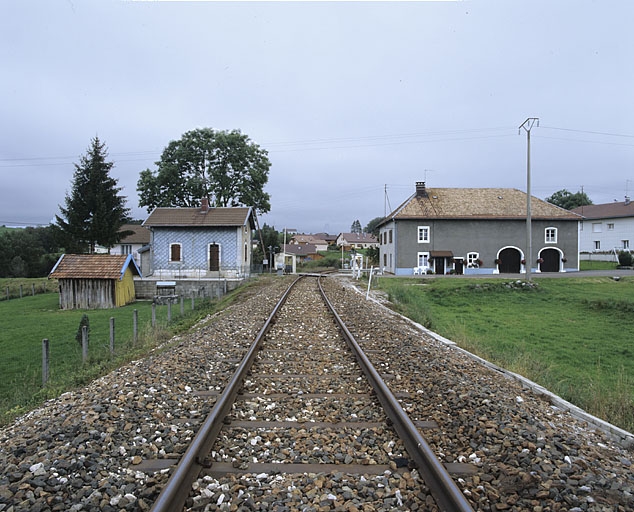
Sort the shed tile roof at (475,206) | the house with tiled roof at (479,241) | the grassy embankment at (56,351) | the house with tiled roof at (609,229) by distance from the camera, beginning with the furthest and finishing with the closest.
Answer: the house with tiled roof at (609,229) < the shed tile roof at (475,206) < the house with tiled roof at (479,241) < the grassy embankment at (56,351)

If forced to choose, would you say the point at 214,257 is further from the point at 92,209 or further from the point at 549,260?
the point at 549,260

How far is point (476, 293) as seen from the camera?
→ 25.3 metres

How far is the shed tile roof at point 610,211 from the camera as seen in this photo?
174ft

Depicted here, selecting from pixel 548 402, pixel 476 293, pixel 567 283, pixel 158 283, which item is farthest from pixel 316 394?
pixel 567 283

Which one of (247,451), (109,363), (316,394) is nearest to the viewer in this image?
(247,451)

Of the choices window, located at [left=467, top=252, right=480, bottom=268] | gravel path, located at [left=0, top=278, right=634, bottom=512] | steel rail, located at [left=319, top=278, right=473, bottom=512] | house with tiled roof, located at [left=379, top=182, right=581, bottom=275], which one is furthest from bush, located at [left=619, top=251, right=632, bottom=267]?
steel rail, located at [left=319, top=278, right=473, bottom=512]

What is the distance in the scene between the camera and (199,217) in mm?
→ 34406

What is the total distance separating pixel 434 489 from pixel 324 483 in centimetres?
76

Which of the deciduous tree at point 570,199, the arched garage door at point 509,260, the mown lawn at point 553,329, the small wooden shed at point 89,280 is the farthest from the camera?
the deciduous tree at point 570,199

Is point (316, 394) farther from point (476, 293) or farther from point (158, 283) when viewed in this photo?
point (158, 283)

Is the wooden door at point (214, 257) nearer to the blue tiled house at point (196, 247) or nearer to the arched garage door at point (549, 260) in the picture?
the blue tiled house at point (196, 247)

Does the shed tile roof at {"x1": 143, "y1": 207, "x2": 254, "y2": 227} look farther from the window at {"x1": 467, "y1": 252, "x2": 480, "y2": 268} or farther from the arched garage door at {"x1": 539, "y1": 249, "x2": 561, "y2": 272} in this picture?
the arched garage door at {"x1": 539, "y1": 249, "x2": 561, "y2": 272}

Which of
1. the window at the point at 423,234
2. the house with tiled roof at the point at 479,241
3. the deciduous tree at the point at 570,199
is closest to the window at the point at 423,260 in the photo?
the house with tiled roof at the point at 479,241

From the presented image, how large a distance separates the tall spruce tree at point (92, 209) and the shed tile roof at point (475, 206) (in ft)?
80.7
